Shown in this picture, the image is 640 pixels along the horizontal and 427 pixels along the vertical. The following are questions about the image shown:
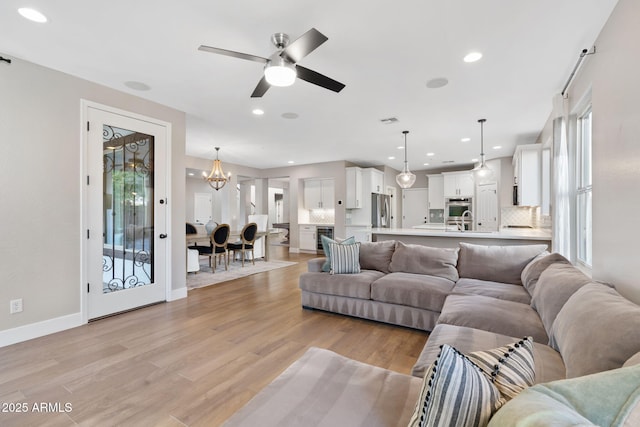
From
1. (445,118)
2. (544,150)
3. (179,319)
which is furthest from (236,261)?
(544,150)

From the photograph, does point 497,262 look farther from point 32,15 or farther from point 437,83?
point 32,15

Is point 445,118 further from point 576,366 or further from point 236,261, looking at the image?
point 236,261

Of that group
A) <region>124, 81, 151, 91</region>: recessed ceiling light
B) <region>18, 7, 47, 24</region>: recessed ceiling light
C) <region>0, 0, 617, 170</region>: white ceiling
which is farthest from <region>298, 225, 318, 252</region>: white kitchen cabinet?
<region>18, 7, 47, 24</region>: recessed ceiling light

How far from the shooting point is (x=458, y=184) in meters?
8.15

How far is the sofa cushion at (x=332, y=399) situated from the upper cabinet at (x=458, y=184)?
778 centimetres

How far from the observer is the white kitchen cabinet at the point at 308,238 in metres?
8.34

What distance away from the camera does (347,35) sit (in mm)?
2318

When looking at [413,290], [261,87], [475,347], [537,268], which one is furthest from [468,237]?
[261,87]

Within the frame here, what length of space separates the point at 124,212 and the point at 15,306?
1301 mm

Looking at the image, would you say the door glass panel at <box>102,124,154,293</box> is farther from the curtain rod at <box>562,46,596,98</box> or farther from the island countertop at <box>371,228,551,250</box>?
the curtain rod at <box>562,46,596,98</box>

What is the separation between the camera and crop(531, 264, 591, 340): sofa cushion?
1737 millimetres

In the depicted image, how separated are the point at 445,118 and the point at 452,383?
435 centimetres

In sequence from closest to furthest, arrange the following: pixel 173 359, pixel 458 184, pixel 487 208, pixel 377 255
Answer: pixel 173 359
pixel 377 255
pixel 487 208
pixel 458 184

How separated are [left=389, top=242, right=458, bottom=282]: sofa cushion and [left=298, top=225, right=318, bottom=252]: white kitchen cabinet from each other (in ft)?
16.0
